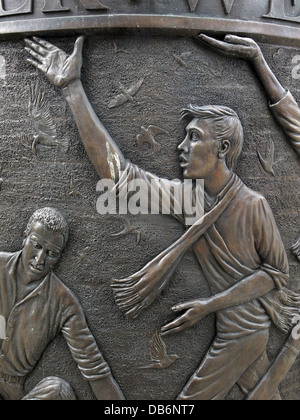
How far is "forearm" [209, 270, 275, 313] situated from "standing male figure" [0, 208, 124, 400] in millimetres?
569

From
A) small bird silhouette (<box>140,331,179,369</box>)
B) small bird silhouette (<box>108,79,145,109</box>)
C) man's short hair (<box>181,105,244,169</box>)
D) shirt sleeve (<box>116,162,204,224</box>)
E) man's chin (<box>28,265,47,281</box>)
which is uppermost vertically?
small bird silhouette (<box>108,79,145,109</box>)

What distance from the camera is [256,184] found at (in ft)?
7.21

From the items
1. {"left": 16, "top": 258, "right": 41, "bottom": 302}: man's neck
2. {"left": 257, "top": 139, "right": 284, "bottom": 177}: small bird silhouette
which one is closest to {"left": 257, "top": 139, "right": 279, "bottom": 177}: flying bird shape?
{"left": 257, "top": 139, "right": 284, "bottom": 177}: small bird silhouette

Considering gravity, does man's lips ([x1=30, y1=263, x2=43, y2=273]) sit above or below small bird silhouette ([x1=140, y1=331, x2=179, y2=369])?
above

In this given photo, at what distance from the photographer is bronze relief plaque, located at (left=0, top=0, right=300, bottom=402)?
2104 mm

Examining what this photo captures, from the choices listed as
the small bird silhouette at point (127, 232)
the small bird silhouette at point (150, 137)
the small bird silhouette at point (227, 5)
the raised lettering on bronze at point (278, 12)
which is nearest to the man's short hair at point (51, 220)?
the small bird silhouette at point (127, 232)

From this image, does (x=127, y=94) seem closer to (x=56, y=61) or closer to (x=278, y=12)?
(x=56, y=61)

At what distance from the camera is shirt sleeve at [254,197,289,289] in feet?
7.03

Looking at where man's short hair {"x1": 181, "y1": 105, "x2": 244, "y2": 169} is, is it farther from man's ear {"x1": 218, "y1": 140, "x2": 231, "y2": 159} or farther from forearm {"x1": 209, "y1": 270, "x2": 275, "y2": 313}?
forearm {"x1": 209, "y1": 270, "x2": 275, "y2": 313}

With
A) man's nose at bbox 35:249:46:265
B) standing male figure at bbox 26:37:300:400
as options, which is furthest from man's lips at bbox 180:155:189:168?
man's nose at bbox 35:249:46:265

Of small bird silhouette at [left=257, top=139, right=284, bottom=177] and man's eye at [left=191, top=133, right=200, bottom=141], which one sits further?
small bird silhouette at [left=257, top=139, right=284, bottom=177]
